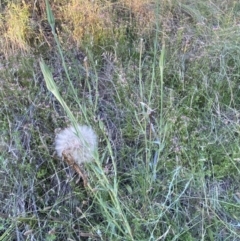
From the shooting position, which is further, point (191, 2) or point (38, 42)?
point (191, 2)

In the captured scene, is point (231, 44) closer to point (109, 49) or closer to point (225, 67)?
point (225, 67)

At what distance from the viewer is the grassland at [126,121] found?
1155 millimetres

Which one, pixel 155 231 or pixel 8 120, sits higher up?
pixel 8 120

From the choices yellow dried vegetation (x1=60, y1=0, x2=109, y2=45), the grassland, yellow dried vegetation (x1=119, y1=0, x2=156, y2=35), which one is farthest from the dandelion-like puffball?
yellow dried vegetation (x1=119, y1=0, x2=156, y2=35)

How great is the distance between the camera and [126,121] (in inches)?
57.4

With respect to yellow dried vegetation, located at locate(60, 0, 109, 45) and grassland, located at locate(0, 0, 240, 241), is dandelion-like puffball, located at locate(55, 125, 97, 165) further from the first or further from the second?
yellow dried vegetation, located at locate(60, 0, 109, 45)

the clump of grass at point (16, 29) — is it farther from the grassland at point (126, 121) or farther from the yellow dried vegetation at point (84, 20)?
the yellow dried vegetation at point (84, 20)

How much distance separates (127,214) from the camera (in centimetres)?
116

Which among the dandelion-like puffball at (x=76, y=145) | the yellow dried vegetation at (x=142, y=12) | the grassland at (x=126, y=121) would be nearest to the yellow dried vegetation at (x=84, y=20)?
the grassland at (x=126, y=121)

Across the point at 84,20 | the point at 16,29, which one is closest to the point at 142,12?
the point at 84,20

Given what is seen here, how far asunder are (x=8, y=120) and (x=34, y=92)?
20 cm

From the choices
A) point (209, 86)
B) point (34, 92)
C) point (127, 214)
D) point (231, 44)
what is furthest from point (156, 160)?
point (231, 44)

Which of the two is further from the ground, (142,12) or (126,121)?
(142,12)

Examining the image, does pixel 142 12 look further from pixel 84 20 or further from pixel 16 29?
pixel 16 29
